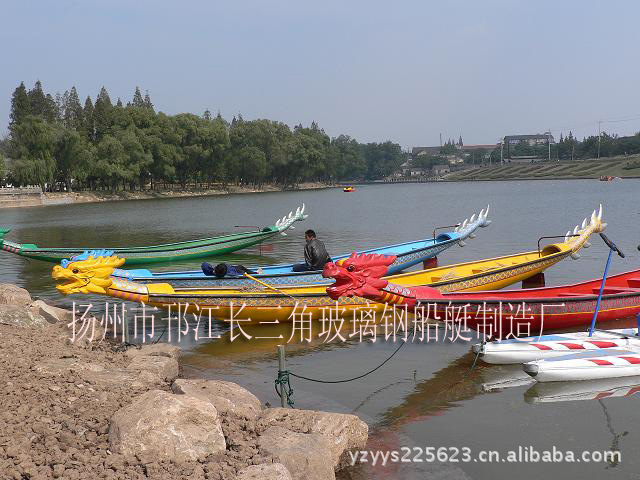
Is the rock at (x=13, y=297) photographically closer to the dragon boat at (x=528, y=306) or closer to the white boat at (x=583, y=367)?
the dragon boat at (x=528, y=306)

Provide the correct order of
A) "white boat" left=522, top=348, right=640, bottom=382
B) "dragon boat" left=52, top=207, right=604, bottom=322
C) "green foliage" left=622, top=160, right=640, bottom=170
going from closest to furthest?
"dragon boat" left=52, top=207, right=604, bottom=322
"white boat" left=522, top=348, right=640, bottom=382
"green foliage" left=622, top=160, right=640, bottom=170

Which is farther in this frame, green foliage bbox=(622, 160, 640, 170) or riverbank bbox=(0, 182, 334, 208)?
green foliage bbox=(622, 160, 640, 170)

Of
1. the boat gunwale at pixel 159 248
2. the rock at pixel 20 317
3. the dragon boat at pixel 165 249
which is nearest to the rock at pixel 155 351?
the rock at pixel 20 317

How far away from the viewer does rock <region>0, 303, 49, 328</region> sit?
11.0 metres

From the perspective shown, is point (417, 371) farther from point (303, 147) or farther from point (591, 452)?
point (303, 147)

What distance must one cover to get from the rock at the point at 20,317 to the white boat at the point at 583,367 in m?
8.26

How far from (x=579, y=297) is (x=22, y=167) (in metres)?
67.1

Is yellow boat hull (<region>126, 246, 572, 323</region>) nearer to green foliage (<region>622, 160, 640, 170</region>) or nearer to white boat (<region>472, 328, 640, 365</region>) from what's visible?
white boat (<region>472, 328, 640, 365</region>)

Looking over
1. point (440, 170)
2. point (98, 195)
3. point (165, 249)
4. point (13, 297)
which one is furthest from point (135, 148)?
point (440, 170)

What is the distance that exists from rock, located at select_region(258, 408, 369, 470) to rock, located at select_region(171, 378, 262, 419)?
0.80 ft

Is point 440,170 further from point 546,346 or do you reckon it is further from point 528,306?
point 546,346

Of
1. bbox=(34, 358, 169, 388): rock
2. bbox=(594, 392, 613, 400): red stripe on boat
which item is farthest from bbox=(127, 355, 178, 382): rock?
bbox=(594, 392, 613, 400): red stripe on boat

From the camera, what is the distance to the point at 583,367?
958cm

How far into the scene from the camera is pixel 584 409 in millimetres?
8859
